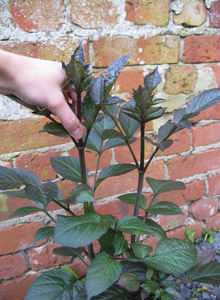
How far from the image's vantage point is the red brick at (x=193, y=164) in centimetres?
126

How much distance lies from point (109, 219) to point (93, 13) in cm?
74

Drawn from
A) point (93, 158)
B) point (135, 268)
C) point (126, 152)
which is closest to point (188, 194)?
point (126, 152)

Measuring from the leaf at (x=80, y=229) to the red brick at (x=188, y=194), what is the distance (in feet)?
2.54

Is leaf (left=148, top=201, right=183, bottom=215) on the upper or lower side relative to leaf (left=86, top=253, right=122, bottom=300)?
upper

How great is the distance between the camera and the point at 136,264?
64 cm

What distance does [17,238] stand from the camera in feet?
3.44

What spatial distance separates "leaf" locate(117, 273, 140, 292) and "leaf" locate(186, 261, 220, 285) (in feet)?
0.56

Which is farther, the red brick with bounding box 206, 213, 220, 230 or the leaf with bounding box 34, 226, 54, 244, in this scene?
the red brick with bounding box 206, 213, 220, 230

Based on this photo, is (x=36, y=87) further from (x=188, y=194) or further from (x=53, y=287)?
(x=188, y=194)

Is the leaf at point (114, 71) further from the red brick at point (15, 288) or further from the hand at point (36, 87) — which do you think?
the red brick at point (15, 288)

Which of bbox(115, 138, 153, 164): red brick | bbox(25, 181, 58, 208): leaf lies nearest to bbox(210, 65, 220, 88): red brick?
bbox(115, 138, 153, 164): red brick

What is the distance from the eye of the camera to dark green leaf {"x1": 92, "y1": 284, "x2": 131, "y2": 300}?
0.61 metres

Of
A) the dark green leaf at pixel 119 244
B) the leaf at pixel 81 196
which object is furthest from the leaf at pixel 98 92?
the dark green leaf at pixel 119 244

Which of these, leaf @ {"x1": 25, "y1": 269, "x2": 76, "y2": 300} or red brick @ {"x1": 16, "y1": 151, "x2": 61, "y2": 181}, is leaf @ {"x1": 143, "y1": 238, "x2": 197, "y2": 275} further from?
red brick @ {"x1": 16, "y1": 151, "x2": 61, "y2": 181}
